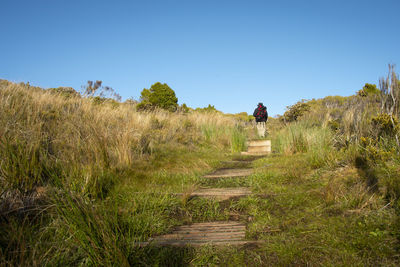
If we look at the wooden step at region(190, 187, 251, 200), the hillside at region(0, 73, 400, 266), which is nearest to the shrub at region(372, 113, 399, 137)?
the hillside at region(0, 73, 400, 266)

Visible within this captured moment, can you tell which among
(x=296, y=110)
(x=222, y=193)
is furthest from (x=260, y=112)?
(x=222, y=193)

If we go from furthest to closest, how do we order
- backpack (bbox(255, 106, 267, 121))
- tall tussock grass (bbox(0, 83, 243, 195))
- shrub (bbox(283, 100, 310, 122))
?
1. shrub (bbox(283, 100, 310, 122))
2. backpack (bbox(255, 106, 267, 121))
3. tall tussock grass (bbox(0, 83, 243, 195))

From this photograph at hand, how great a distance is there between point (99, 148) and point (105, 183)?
780mm

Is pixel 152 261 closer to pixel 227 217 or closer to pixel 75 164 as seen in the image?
pixel 227 217

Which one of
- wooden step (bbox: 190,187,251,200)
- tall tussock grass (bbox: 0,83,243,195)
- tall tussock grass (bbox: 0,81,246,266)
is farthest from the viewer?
wooden step (bbox: 190,187,251,200)

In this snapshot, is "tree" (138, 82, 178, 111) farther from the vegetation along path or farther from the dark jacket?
the vegetation along path

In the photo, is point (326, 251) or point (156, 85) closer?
point (326, 251)

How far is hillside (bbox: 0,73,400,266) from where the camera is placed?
1.68m

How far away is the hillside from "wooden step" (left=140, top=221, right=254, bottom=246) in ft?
0.27

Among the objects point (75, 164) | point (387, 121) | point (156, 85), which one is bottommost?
point (75, 164)

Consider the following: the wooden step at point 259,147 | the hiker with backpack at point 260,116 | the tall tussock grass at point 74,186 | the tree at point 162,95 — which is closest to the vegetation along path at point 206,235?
the tall tussock grass at point 74,186

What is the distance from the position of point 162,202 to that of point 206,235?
2.67 feet

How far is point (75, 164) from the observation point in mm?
3164

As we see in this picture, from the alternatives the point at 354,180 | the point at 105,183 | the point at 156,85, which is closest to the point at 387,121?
the point at 354,180
